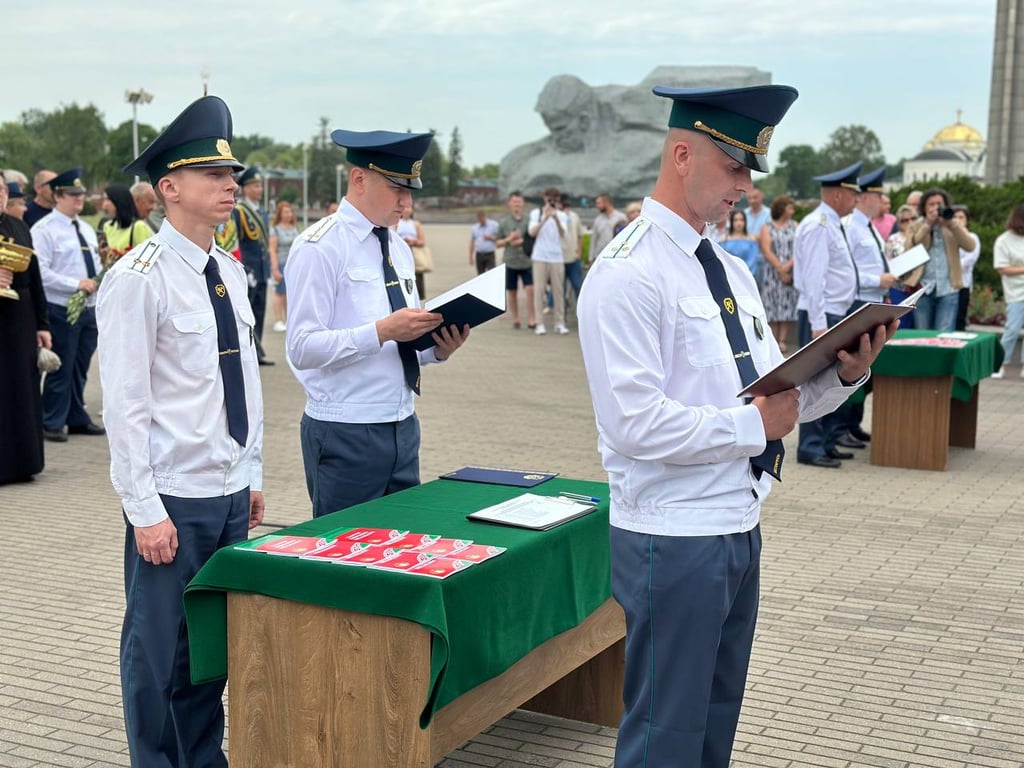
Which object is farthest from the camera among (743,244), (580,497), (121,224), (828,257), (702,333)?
(743,244)

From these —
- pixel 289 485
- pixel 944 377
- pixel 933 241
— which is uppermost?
pixel 933 241

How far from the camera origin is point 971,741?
188 inches

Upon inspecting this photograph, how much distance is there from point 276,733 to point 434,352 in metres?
1.87

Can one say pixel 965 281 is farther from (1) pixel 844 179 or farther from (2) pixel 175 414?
(2) pixel 175 414

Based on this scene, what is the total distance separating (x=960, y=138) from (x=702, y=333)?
129 m

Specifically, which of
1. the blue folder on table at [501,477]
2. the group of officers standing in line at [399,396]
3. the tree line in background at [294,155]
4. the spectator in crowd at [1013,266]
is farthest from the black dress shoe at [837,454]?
the tree line in background at [294,155]

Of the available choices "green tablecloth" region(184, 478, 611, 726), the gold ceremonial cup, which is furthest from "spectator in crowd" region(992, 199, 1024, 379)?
"green tablecloth" region(184, 478, 611, 726)

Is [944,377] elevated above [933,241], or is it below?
below

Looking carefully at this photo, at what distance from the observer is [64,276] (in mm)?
10609

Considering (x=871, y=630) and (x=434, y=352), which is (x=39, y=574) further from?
(x=871, y=630)

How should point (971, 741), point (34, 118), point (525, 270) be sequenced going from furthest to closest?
point (34, 118)
point (525, 270)
point (971, 741)

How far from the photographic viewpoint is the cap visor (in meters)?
3.08

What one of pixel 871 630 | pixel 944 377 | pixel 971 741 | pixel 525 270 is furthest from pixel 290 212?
pixel 971 741

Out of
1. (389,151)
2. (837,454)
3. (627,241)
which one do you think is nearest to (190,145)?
(389,151)
